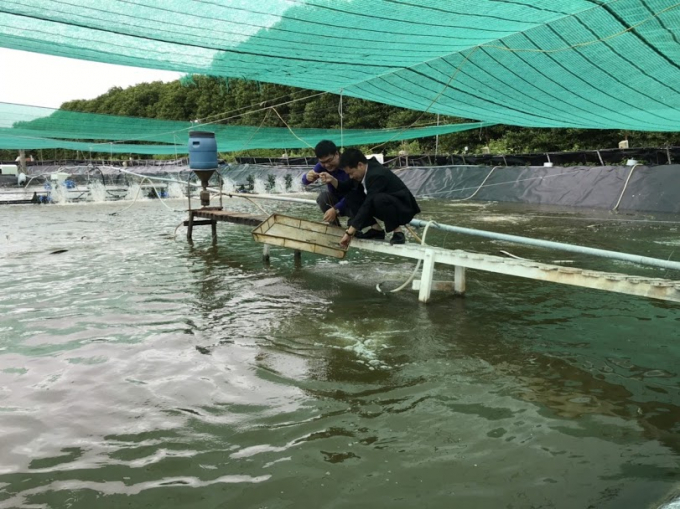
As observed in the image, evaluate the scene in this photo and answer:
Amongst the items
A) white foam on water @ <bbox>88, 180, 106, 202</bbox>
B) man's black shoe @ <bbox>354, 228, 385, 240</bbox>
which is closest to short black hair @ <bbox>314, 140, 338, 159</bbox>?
man's black shoe @ <bbox>354, 228, 385, 240</bbox>

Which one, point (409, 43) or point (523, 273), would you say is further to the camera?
point (409, 43)

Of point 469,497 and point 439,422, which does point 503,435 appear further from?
point 469,497

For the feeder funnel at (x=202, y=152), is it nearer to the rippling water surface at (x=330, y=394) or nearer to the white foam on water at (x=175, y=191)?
the rippling water surface at (x=330, y=394)

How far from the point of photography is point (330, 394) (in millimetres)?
3096

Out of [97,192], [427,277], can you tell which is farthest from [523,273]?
[97,192]

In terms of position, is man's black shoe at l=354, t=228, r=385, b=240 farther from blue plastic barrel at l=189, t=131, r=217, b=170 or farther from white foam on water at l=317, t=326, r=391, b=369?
blue plastic barrel at l=189, t=131, r=217, b=170

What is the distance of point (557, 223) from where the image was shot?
10570mm

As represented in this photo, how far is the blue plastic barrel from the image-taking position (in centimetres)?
808

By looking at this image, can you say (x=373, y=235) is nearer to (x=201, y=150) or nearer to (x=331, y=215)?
(x=331, y=215)

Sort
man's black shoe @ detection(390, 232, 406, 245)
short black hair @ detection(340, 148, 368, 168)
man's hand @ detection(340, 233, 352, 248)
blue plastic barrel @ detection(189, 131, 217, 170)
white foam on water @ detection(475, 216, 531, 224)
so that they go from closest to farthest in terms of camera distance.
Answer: short black hair @ detection(340, 148, 368, 168), man's hand @ detection(340, 233, 352, 248), man's black shoe @ detection(390, 232, 406, 245), blue plastic barrel @ detection(189, 131, 217, 170), white foam on water @ detection(475, 216, 531, 224)

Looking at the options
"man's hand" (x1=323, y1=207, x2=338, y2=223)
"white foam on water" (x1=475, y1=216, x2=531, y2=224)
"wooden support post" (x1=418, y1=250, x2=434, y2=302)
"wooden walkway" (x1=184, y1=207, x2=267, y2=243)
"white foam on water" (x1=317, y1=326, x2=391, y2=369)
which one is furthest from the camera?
"white foam on water" (x1=475, y1=216, x2=531, y2=224)

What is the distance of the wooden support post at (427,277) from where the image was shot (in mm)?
5059

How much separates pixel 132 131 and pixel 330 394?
13137 mm

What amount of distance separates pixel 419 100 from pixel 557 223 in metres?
4.30
